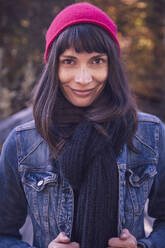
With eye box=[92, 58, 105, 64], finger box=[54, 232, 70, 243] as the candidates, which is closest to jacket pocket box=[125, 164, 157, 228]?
finger box=[54, 232, 70, 243]

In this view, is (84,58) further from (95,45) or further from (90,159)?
(90,159)

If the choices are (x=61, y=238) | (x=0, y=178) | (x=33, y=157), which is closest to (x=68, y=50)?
(x=33, y=157)

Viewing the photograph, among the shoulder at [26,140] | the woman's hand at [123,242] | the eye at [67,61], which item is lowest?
the woman's hand at [123,242]

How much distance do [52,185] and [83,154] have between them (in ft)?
0.89

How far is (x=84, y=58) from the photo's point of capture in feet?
4.60

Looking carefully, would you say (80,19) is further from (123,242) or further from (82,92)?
(123,242)

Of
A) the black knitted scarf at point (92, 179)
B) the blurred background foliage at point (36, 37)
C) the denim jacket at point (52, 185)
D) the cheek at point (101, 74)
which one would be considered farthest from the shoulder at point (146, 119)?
the blurred background foliage at point (36, 37)

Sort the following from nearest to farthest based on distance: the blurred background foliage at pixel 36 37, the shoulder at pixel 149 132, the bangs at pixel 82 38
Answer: the bangs at pixel 82 38 → the shoulder at pixel 149 132 → the blurred background foliage at pixel 36 37

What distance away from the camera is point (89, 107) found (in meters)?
1.53

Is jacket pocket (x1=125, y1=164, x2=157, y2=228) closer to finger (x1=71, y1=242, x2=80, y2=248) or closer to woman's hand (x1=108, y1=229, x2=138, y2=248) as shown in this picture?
woman's hand (x1=108, y1=229, x2=138, y2=248)

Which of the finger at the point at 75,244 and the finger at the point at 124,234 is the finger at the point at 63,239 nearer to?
the finger at the point at 75,244

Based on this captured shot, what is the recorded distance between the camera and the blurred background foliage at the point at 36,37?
4801 millimetres

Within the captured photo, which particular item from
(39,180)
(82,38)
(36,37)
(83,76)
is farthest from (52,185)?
(36,37)

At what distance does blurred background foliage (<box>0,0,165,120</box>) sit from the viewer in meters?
4.80
